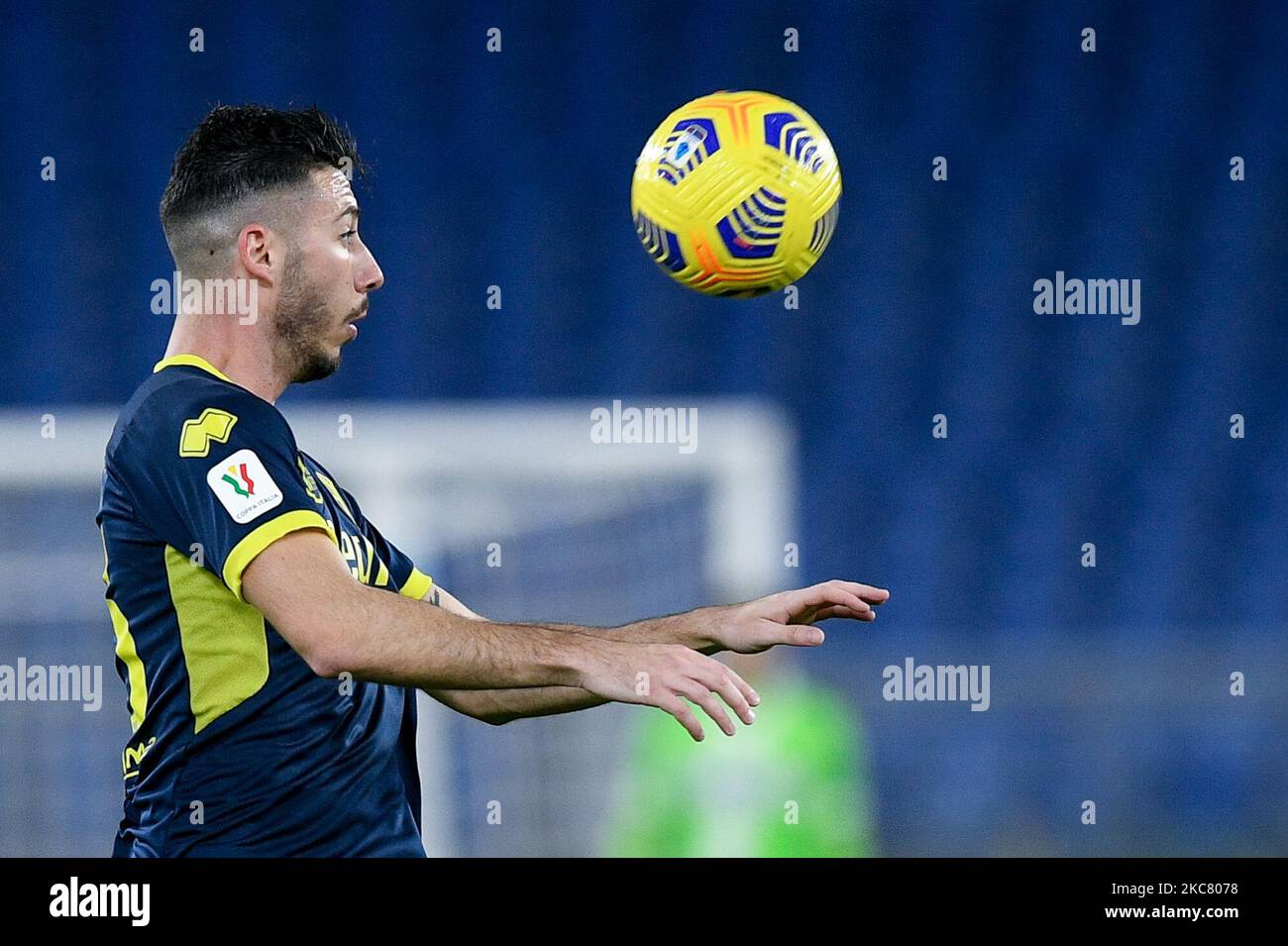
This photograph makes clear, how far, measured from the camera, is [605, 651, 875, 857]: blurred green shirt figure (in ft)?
15.8

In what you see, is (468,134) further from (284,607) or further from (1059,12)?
(284,607)

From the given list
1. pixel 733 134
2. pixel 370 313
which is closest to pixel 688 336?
pixel 370 313

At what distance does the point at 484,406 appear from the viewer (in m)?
5.77

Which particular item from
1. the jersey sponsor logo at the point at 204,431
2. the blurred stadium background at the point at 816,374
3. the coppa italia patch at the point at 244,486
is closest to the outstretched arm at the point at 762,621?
the coppa italia patch at the point at 244,486

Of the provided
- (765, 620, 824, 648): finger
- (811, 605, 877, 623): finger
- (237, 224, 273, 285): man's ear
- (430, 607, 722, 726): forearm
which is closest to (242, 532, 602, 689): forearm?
(430, 607, 722, 726): forearm

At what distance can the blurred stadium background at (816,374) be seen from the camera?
5.41m

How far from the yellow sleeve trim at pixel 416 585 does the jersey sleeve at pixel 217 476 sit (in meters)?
0.51

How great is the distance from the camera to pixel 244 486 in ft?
7.56

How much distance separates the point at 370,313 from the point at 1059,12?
2975mm

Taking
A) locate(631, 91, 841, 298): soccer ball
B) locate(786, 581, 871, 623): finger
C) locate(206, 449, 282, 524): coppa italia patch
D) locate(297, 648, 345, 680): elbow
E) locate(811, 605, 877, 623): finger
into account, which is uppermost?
locate(631, 91, 841, 298): soccer ball

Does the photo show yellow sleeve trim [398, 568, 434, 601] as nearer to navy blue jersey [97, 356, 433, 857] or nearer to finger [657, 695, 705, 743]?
navy blue jersey [97, 356, 433, 857]

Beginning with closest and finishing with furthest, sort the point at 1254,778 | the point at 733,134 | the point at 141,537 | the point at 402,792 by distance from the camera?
the point at 141,537 → the point at 402,792 → the point at 733,134 → the point at 1254,778
